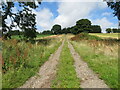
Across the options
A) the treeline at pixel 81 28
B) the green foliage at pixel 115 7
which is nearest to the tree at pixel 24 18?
the green foliage at pixel 115 7

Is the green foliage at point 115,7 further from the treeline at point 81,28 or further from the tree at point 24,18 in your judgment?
the treeline at point 81,28

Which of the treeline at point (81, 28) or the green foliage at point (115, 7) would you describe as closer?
the green foliage at point (115, 7)

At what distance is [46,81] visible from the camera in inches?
258

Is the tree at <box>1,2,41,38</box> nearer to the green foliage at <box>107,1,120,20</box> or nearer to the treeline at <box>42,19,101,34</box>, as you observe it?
the green foliage at <box>107,1,120,20</box>

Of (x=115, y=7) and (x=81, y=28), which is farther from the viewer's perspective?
(x=81, y=28)

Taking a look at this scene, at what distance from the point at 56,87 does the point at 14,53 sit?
519 centimetres

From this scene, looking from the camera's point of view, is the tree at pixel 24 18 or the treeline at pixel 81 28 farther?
the treeline at pixel 81 28

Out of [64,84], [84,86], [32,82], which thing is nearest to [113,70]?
[84,86]

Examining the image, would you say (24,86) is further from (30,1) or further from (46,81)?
(30,1)

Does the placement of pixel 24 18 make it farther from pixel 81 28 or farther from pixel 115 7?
pixel 81 28

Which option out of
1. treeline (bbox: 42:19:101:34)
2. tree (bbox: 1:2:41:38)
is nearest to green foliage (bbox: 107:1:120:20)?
tree (bbox: 1:2:41:38)

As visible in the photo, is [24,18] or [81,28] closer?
[24,18]

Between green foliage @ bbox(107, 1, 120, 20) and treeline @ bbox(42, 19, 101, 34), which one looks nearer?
green foliage @ bbox(107, 1, 120, 20)

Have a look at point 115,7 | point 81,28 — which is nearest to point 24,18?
point 115,7
